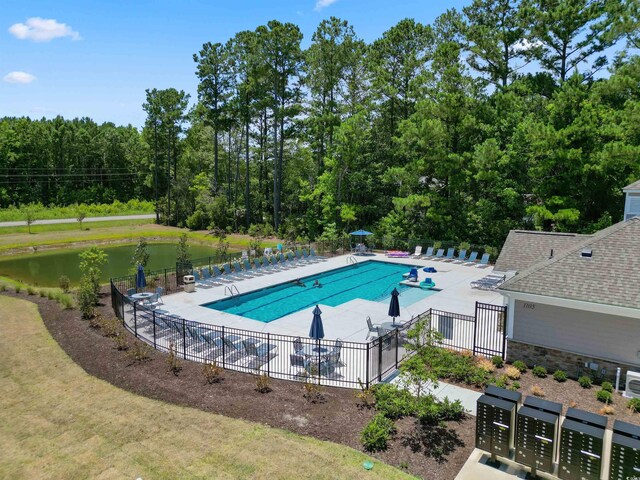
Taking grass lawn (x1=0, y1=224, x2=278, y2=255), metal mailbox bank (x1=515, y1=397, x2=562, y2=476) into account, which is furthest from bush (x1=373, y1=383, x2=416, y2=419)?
grass lawn (x1=0, y1=224, x2=278, y2=255)

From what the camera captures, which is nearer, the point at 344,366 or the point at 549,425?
the point at 549,425

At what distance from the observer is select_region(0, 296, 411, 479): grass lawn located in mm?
7480

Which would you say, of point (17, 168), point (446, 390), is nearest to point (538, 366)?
point (446, 390)

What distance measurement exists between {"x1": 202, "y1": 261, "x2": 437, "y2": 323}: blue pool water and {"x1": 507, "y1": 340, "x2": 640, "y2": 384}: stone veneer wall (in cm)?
649

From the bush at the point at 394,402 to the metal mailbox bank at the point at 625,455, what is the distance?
3542 millimetres

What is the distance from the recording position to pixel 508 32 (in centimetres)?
2811

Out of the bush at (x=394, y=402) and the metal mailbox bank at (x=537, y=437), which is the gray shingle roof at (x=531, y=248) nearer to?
the bush at (x=394, y=402)

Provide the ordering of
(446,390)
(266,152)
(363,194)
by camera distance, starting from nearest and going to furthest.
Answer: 1. (446,390)
2. (363,194)
3. (266,152)

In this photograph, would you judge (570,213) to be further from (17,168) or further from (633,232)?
(17,168)

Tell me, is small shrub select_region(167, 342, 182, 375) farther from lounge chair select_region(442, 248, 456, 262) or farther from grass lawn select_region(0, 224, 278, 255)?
grass lawn select_region(0, 224, 278, 255)

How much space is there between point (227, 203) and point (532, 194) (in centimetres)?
2899

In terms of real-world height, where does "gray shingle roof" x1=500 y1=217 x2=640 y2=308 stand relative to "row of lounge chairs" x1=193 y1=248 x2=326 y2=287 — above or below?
above

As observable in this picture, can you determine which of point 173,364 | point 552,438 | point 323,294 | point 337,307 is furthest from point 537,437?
point 323,294

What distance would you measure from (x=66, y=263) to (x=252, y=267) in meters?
15.8
